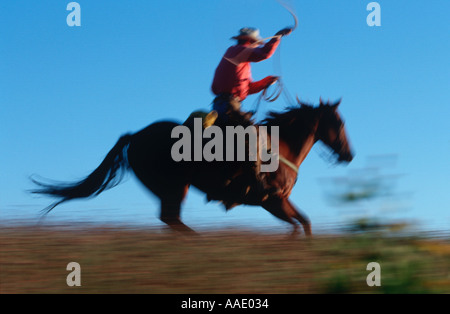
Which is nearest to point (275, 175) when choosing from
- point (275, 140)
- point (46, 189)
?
point (275, 140)

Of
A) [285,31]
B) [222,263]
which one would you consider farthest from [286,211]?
[222,263]

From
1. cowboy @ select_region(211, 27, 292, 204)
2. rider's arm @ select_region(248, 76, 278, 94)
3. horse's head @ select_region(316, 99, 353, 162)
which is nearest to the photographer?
cowboy @ select_region(211, 27, 292, 204)

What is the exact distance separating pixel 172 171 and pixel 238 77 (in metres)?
1.41

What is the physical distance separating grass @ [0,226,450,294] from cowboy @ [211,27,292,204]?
2.04 meters

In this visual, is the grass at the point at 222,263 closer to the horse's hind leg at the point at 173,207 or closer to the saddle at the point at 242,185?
the horse's hind leg at the point at 173,207

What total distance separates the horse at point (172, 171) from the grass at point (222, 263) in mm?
1459

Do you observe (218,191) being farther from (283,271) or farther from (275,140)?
(283,271)

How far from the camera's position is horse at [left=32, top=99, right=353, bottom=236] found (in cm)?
802

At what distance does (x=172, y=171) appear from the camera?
8.05m
